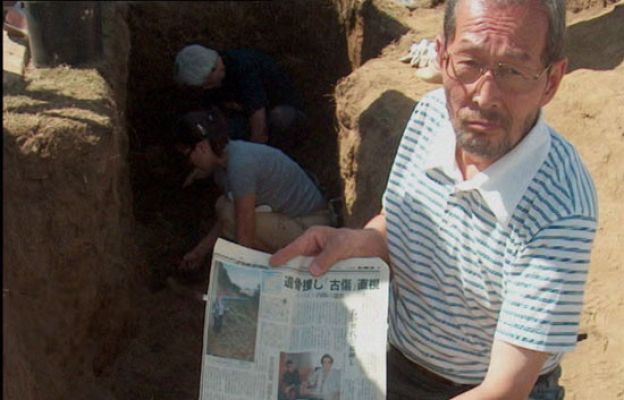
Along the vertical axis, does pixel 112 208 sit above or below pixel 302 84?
below

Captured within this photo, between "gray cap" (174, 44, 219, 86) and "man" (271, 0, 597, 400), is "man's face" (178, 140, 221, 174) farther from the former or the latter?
"man" (271, 0, 597, 400)

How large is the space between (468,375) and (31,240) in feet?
5.42

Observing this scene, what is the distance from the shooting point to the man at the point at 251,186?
173 inches

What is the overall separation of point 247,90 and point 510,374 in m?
3.74

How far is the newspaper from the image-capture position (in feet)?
7.36

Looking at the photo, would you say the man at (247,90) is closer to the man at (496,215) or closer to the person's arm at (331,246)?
the person's arm at (331,246)

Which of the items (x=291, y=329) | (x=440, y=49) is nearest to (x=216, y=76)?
(x=291, y=329)

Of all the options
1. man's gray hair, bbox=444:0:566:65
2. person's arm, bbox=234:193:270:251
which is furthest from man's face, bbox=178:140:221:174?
man's gray hair, bbox=444:0:566:65

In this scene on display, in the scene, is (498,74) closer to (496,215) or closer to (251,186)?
(496,215)

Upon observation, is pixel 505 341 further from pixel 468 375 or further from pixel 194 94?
pixel 194 94

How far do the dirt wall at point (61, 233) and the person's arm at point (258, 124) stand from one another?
4.91 ft

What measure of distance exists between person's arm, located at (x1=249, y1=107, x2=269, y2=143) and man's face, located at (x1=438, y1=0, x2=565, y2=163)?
339 centimetres

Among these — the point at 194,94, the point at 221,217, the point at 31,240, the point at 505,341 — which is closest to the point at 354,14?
the point at 194,94

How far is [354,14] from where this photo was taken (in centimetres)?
575
